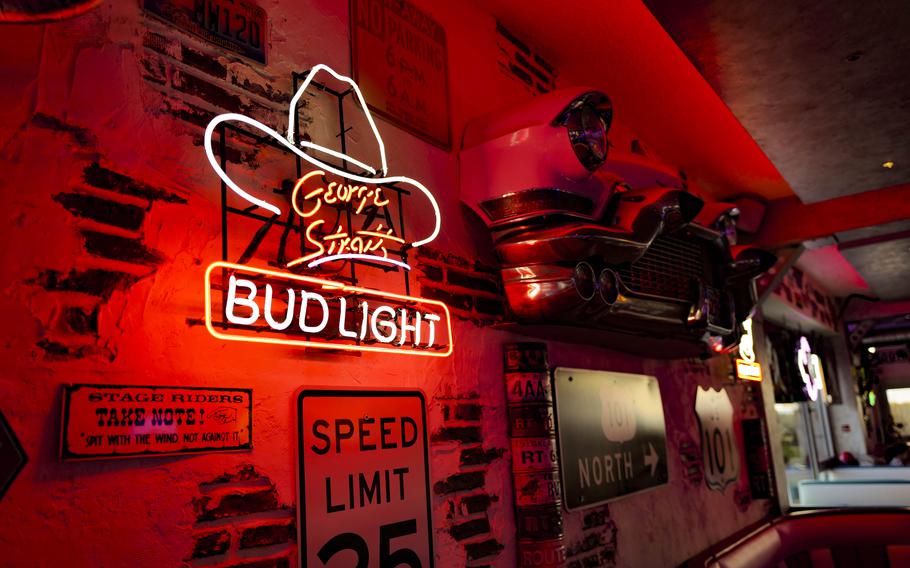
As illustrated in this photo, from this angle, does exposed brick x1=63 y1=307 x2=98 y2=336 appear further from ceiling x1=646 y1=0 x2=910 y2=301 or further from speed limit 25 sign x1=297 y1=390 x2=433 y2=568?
ceiling x1=646 y1=0 x2=910 y2=301

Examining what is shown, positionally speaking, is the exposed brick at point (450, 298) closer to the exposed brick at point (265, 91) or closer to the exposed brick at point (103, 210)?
the exposed brick at point (265, 91)

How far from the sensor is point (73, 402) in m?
1.42

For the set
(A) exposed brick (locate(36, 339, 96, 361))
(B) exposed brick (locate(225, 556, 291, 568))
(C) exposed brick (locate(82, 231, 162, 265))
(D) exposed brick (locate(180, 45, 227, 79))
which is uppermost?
(D) exposed brick (locate(180, 45, 227, 79))

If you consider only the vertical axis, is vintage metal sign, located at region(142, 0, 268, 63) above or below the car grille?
above

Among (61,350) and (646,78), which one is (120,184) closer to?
(61,350)

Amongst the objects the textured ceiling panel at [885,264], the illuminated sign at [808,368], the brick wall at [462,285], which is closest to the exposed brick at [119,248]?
the brick wall at [462,285]

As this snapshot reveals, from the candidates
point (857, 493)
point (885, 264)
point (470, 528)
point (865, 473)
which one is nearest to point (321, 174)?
point (470, 528)

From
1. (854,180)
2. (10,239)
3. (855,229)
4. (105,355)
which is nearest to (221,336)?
(105,355)

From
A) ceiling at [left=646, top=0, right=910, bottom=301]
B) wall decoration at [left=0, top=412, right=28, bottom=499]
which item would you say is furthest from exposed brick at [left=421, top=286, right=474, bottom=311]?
wall decoration at [left=0, top=412, right=28, bottom=499]

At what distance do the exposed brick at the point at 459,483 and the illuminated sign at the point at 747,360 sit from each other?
3.59 metres

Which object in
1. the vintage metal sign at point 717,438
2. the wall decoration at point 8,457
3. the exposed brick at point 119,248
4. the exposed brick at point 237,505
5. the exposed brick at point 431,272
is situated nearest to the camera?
the wall decoration at point 8,457

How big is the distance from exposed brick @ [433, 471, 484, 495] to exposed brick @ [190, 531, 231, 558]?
2.81 feet

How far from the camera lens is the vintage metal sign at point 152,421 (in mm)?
1427

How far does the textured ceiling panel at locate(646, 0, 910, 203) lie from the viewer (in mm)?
2637
